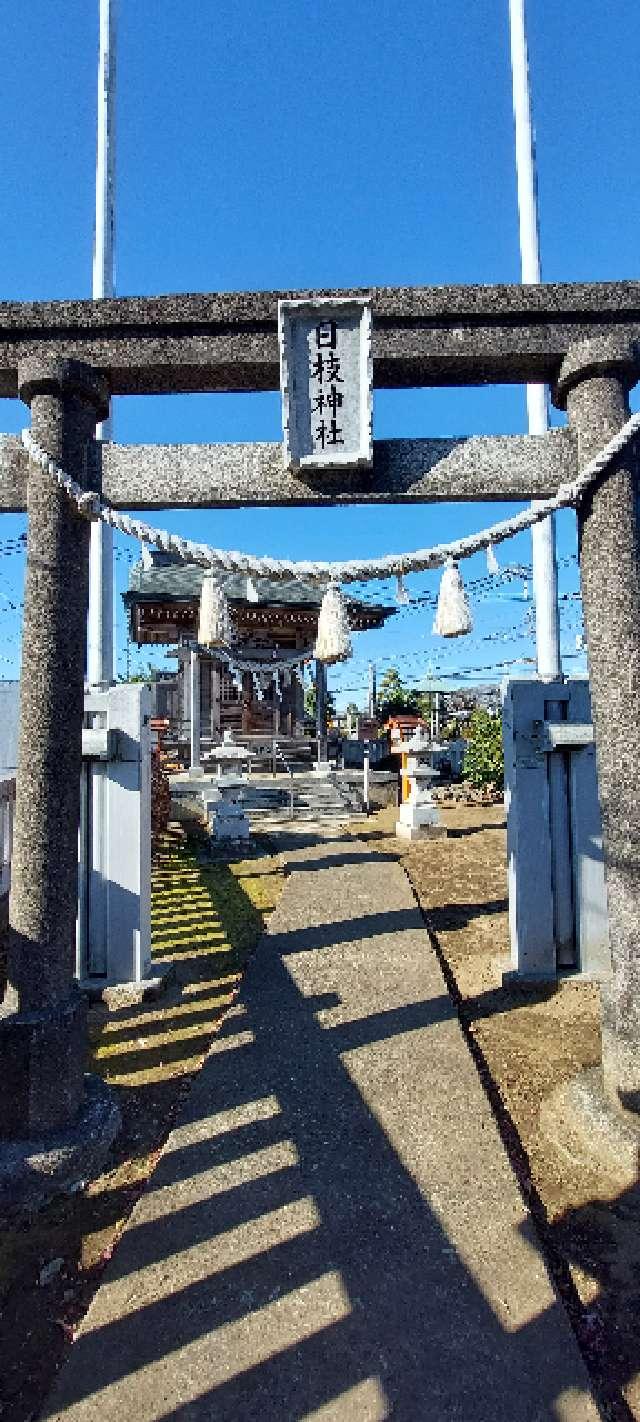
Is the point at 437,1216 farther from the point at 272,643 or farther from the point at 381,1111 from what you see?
the point at 272,643

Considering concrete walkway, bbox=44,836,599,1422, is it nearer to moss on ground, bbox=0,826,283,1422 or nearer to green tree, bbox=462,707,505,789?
moss on ground, bbox=0,826,283,1422

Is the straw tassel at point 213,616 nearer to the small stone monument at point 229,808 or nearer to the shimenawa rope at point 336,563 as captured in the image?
the shimenawa rope at point 336,563

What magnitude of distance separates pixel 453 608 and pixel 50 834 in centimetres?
244

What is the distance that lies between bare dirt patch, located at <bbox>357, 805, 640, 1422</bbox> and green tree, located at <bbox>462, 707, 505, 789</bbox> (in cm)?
999

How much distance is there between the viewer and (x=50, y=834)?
312 centimetres

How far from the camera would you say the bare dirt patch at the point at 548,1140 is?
207cm

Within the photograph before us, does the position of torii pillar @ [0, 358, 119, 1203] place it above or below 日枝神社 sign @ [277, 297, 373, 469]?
below

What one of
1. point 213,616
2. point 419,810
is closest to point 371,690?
point 419,810

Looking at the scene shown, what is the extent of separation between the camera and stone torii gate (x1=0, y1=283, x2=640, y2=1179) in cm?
313

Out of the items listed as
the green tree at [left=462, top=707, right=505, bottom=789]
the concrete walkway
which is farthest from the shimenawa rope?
the green tree at [left=462, top=707, right=505, bottom=789]

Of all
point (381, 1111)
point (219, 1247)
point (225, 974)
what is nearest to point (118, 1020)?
point (225, 974)

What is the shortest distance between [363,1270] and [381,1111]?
3.28 feet

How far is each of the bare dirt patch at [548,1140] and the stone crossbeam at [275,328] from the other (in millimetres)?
3704

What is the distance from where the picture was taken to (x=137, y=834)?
4.89 meters
